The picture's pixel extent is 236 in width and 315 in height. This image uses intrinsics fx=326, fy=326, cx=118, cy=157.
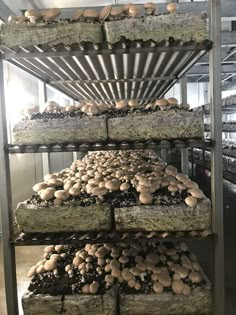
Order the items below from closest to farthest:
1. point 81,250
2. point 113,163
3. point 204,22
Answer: point 204,22 → point 81,250 → point 113,163

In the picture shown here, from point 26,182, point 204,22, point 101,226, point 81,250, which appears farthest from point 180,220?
point 26,182

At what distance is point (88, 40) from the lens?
1833 mm

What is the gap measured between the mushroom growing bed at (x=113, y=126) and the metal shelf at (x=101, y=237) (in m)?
0.58

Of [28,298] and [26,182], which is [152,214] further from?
[26,182]

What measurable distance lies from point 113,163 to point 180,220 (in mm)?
1315

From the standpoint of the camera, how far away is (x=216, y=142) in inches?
74.0

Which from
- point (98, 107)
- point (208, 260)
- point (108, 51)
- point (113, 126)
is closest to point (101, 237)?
point (113, 126)

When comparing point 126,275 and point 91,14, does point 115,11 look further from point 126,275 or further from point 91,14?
point 126,275

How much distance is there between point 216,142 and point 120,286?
109cm

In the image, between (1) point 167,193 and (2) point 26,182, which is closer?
(1) point 167,193

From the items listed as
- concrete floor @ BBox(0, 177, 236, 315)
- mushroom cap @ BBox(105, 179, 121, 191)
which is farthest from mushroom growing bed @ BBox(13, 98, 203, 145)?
concrete floor @ BBox(0, 177, 236, 315)

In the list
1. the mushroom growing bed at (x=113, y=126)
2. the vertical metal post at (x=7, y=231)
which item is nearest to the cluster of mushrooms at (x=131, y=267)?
the vertical metal post at (x=7, y=231)

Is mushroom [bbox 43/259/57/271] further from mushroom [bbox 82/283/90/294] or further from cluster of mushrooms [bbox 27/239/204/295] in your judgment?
mushroom [bbox 82/283/90/294]

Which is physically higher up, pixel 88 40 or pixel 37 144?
pixel 88 40
